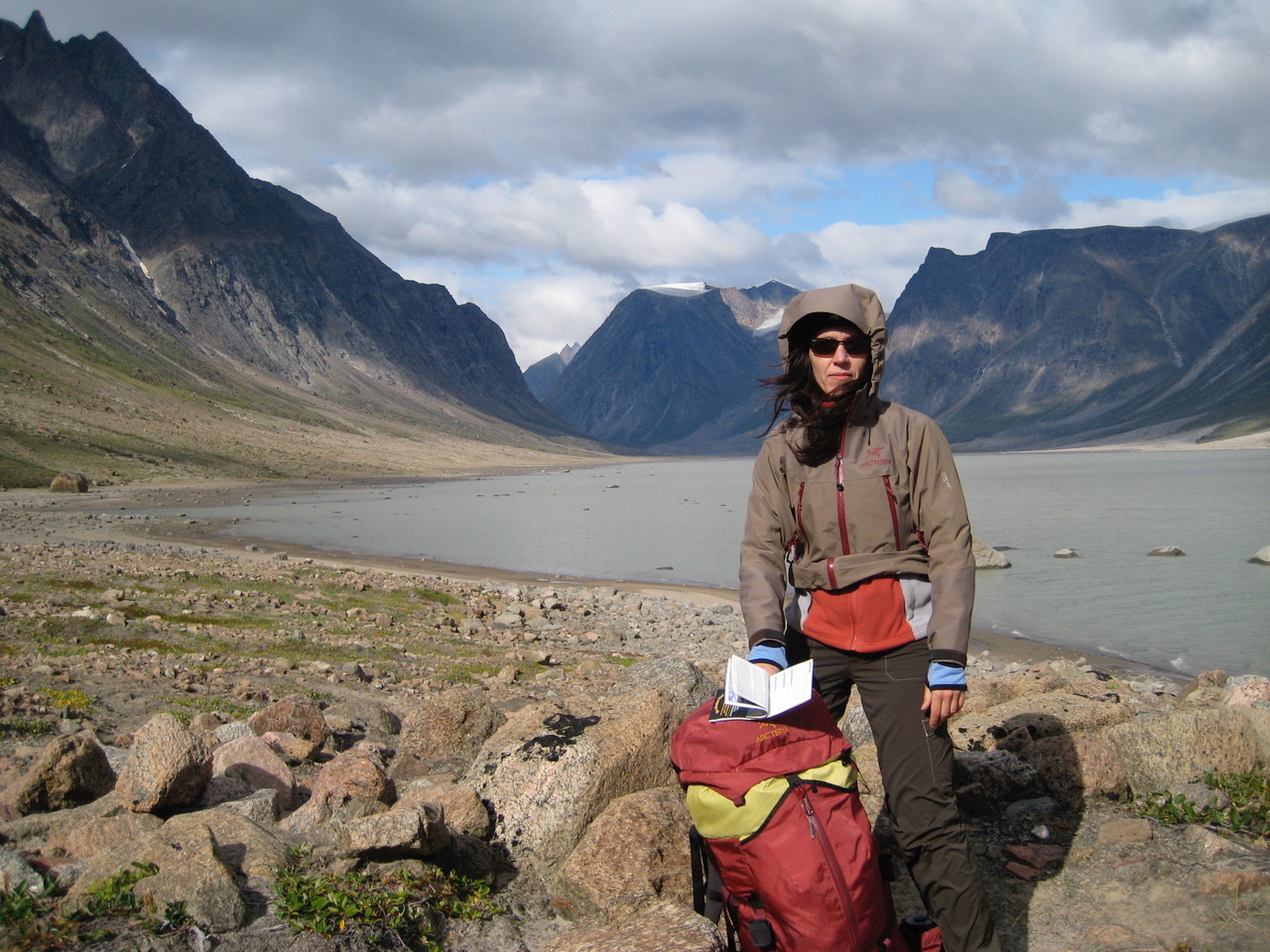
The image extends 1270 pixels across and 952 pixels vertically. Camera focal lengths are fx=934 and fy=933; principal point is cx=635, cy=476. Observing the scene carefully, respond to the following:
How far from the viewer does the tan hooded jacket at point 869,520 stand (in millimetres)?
4207

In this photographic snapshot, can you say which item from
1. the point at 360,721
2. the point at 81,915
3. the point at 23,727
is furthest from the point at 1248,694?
the point at 23,727

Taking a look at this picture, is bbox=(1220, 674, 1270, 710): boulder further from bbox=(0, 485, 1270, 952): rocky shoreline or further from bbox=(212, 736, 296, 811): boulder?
bbox=(212, 736, 296, 811): boulder

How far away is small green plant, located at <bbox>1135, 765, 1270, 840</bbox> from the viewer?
5.61m

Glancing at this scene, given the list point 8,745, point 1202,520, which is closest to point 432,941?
point 8,745

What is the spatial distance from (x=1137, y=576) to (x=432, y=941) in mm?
28832

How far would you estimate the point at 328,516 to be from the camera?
5303 centimetres

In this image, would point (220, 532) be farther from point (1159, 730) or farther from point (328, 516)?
point (1159, 730)

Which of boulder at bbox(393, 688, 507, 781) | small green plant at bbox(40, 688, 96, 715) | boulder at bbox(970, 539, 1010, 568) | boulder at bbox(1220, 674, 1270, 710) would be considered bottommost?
boulder at bbox(970, 539, 1010, 568)

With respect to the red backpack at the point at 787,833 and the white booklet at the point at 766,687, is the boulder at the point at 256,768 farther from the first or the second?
Result: the white booklet at the point at 766,687

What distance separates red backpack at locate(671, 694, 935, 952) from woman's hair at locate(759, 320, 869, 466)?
1204 mm

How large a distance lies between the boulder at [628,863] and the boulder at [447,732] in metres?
2.31

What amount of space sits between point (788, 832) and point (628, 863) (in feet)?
5.78

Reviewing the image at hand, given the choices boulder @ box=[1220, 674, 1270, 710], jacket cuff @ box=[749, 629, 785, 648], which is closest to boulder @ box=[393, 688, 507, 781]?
jacket cuff @ box=[749, 629, 785, 648]

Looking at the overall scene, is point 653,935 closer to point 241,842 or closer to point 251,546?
point 241,842
